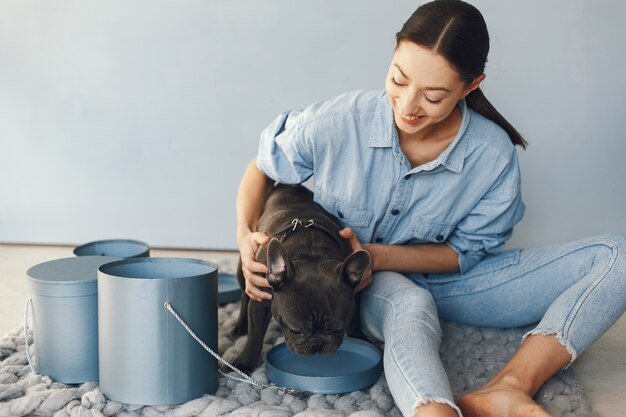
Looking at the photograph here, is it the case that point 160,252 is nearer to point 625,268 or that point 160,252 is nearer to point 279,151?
point 279,151

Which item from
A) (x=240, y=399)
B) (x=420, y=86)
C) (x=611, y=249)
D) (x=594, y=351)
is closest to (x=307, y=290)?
(x=240, y=399)

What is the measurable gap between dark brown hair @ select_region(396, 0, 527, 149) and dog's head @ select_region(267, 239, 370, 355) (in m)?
0.45

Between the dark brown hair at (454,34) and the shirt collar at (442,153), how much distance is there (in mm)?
166

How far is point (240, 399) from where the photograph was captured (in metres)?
1.43

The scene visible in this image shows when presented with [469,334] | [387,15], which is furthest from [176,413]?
[387,15]

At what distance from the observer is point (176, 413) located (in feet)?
4.40

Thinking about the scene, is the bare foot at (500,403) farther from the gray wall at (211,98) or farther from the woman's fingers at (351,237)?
the gray wall at (211,98)

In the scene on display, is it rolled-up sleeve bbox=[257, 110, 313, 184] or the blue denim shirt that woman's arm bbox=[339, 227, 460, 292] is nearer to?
the blue denim shirt

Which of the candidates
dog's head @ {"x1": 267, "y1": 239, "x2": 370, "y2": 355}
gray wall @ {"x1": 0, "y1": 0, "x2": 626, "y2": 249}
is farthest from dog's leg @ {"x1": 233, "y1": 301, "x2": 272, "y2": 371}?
gray wall @ {"x1": 0, "y1": 0, "x2": 626, "y2": 249}

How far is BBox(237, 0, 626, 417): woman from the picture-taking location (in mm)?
1471

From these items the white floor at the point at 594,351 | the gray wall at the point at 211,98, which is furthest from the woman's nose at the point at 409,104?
the gray wall at the point at 211,98

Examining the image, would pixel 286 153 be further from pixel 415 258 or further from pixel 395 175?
pixel 415 258

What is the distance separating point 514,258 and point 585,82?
3.77 feet

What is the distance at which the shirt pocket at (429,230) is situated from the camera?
5.74 feet
